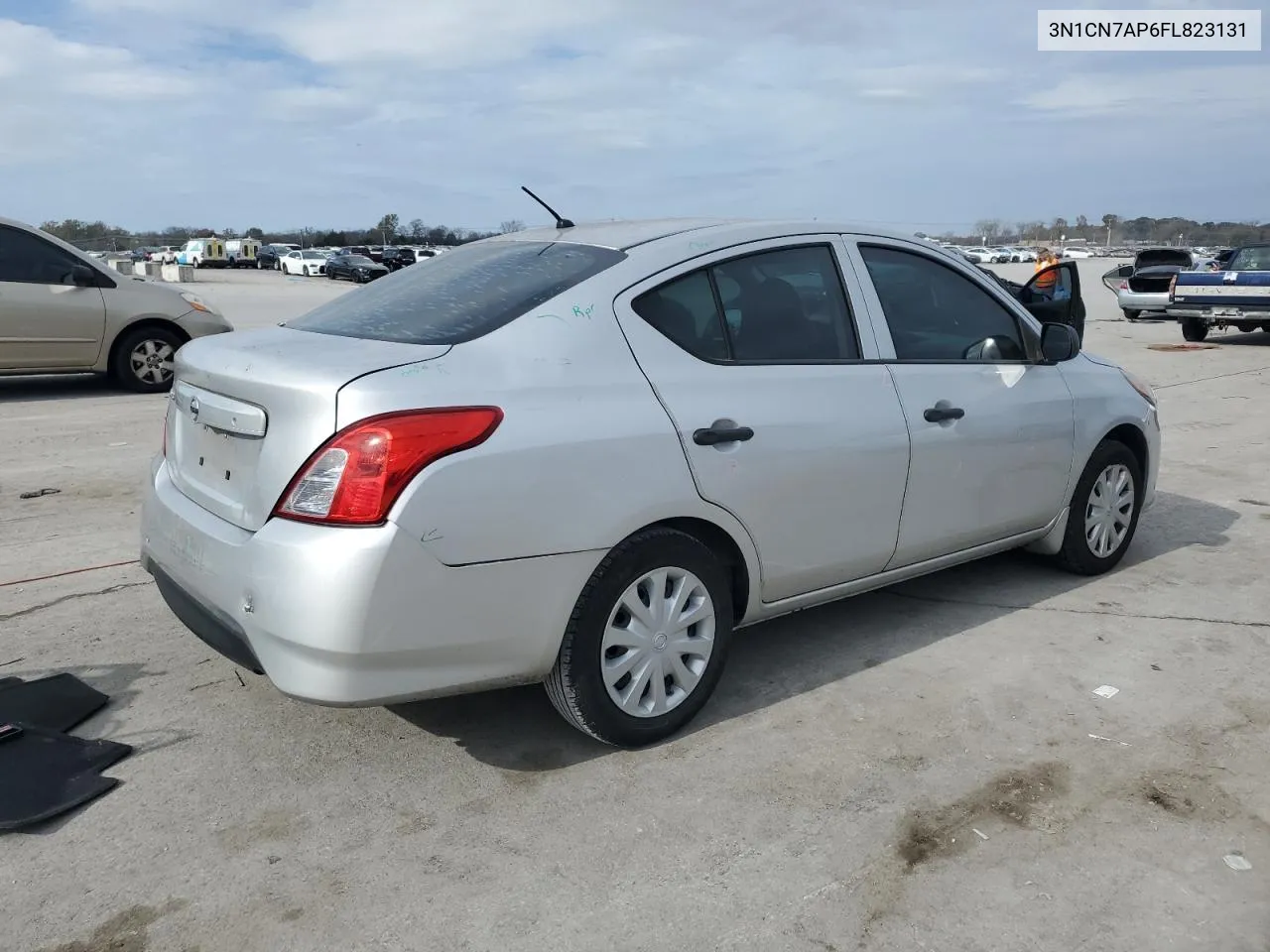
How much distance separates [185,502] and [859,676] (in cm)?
246

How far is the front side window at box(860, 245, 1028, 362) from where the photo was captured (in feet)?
14.1

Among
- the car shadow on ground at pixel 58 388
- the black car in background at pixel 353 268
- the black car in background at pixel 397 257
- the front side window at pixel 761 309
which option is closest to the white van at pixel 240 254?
the black car in background at pixel 397 257

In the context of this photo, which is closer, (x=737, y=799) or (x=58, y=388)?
(x=737, y=799)

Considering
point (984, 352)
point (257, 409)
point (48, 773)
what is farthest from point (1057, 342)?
point (48, 773)

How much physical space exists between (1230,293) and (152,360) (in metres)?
15.3

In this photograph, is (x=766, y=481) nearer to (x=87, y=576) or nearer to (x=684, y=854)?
(x=684, y=854)

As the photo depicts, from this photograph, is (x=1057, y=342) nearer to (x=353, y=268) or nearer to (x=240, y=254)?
(x=353, y=268)

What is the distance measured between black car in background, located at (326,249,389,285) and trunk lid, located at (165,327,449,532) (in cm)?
4667

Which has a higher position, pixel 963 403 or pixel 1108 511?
pixel 963 403

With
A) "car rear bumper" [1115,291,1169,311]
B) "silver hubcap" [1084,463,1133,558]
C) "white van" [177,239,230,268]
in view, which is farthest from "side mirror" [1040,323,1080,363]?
"white van" [177,239,230,268]

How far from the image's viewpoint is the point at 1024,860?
2955 millimetres

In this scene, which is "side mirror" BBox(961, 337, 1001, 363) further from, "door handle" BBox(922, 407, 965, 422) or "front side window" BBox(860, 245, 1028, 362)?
"door handle" BBox(922, 407, 965, 422)

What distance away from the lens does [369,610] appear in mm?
2910

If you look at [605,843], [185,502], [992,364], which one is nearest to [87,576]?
[185,502]
